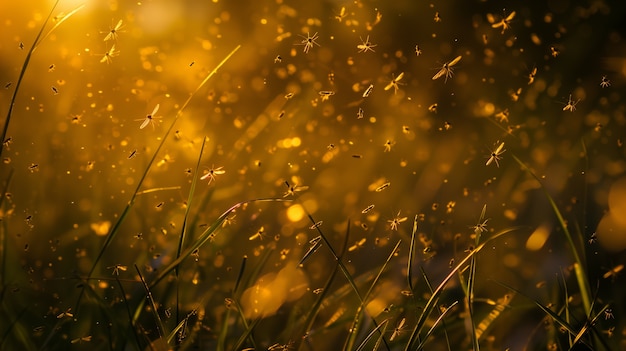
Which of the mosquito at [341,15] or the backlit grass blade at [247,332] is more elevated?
the mosquito at [341,15]

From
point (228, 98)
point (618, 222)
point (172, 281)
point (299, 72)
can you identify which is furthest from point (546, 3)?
point (172, 281)

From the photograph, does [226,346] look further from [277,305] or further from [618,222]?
[618,222]

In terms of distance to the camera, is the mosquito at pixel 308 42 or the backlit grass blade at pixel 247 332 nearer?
the backlit grass blade at pixel 247 332

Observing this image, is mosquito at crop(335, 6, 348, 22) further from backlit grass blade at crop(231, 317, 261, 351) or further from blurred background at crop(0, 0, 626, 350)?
backlit grass blade at crop(231, 317, 261, 351)

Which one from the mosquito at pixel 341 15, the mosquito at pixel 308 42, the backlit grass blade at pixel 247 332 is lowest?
the backlit grass blade at pixel 247 332

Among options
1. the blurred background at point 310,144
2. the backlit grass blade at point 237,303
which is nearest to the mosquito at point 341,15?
the blurred background at point 310,144

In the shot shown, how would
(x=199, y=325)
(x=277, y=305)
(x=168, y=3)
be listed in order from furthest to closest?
(x=168, y=3) → (x=277, y=305) → (x=199, y=325)

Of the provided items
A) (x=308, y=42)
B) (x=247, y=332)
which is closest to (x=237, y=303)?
(x=247, y=332)

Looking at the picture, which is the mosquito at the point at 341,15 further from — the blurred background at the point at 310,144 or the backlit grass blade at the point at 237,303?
the backlit grass blade at the point at 237,303
